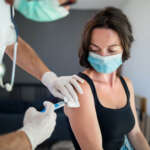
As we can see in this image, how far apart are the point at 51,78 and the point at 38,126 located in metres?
0.32

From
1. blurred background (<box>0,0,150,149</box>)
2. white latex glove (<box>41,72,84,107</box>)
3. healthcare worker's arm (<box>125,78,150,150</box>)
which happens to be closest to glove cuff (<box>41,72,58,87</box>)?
white latex glove (<box>41,72,84,107</box>)

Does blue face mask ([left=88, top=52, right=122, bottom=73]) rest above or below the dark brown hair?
below

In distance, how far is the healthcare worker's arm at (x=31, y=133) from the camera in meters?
0.41

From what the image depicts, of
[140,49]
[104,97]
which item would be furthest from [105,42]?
[140,49]

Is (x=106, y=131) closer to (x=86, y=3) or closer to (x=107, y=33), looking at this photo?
(x=107, y=33)

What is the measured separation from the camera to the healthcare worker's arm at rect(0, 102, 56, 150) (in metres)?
0.41

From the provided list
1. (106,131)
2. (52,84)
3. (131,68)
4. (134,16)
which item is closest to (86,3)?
(134,16)

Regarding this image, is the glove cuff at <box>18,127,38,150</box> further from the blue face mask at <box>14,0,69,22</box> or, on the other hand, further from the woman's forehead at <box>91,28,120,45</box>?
the woman's forehead at <box>91,28,120,45</box>

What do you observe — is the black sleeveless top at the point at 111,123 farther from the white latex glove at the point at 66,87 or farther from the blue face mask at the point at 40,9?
the blue face mask at the point at 40,9

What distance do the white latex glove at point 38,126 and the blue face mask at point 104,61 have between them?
38cm

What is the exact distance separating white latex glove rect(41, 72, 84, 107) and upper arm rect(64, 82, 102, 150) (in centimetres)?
4

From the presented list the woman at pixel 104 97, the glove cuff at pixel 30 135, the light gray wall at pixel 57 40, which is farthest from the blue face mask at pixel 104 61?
the light gray wall at pixel 57 40

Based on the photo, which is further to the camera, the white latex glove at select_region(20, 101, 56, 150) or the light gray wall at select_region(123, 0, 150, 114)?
the light gray wall at select_region(123, 0, 150, 114)

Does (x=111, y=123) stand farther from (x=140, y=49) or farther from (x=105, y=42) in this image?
(x=140, y=49)
